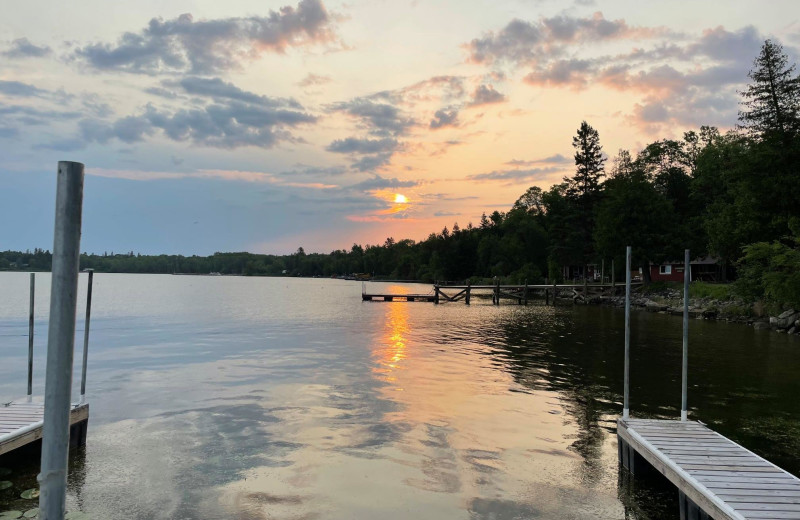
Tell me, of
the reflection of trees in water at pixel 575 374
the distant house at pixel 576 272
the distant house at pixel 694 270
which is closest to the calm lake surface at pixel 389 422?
the reflection of trees in water at pixel 575 374

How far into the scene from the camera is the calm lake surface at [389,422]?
809 centimetres

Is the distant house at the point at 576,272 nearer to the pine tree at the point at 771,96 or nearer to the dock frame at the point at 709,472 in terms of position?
the pine tree at the point at 771,96

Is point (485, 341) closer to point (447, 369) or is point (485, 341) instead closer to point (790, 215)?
point (447, 369)

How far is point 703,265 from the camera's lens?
237ft

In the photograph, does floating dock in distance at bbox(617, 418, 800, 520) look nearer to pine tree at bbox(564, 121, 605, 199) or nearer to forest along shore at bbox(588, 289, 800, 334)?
forest along shore at bbox(588, 289, 800, 334)

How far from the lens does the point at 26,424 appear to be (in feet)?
30.0

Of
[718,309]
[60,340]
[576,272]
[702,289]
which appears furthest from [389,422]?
[576,272]

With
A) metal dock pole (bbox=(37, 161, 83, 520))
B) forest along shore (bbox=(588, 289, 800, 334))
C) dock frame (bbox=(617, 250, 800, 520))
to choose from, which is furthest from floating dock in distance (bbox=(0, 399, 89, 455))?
forest along shore (bbox=(588, 289, 800, 334))

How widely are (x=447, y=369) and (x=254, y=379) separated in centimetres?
686

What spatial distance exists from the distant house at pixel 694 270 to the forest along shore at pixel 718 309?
8781 mm

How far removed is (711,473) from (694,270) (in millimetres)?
77081

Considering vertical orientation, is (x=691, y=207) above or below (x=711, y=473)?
above

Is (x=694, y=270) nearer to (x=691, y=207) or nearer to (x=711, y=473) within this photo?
(x=691, y=207)

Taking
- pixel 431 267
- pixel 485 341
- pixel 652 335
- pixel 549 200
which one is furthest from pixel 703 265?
pixel 431 267
